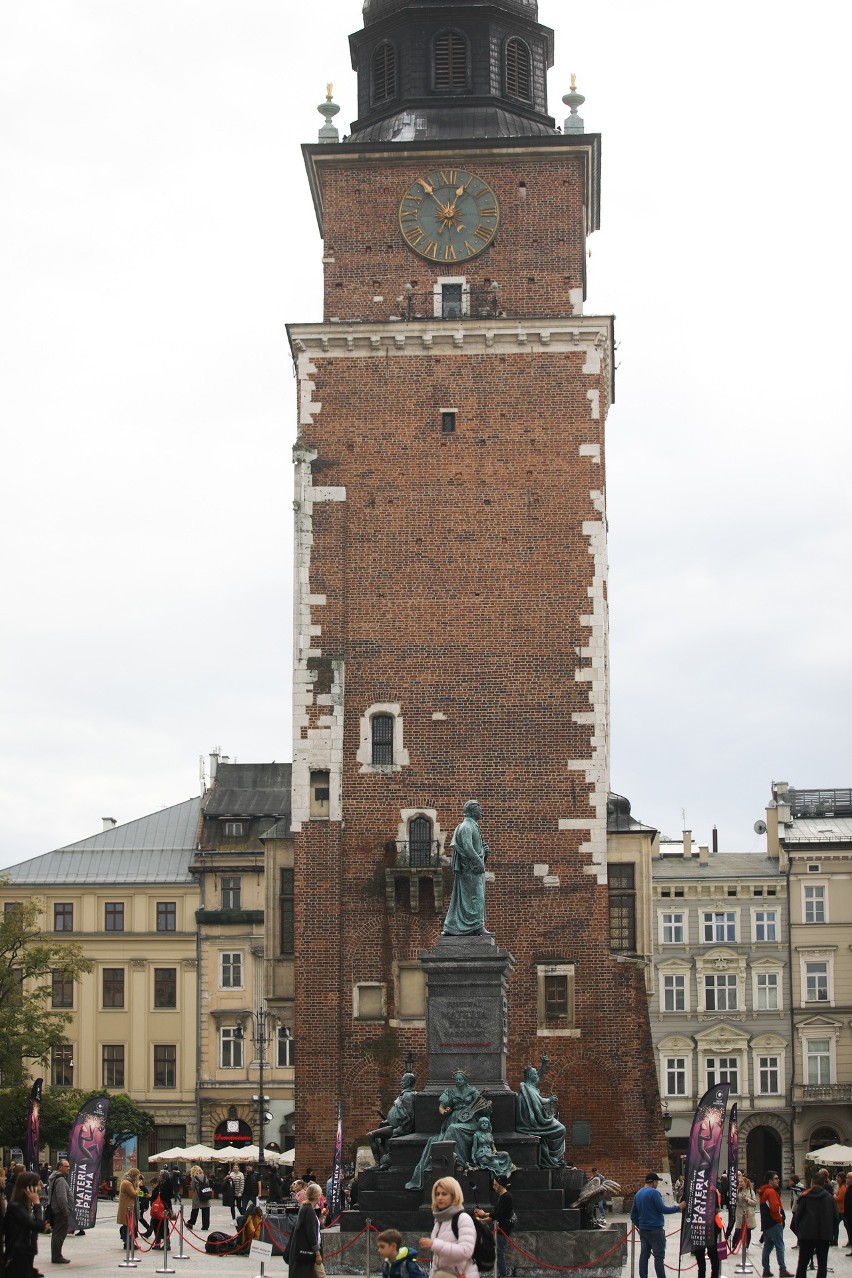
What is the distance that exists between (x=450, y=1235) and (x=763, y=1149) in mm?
50342

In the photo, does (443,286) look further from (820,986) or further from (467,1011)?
(820,986)

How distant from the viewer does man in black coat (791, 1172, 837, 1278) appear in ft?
73.7

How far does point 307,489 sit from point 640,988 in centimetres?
1133

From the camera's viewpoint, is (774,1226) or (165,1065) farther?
(165,1065)

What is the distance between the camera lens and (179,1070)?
6038cm

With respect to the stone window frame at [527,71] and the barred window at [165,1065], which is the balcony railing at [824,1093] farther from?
the stone window frame at [527,71]

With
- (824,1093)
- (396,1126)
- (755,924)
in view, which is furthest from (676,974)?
Result: (396,1126)

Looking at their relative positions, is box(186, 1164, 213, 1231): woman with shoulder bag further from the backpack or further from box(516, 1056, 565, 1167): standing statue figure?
the backpack

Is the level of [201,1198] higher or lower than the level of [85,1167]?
lower

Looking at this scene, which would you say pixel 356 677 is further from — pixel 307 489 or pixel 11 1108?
pixel 11 1108

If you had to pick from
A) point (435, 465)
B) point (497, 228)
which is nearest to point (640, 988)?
point (435, 465)

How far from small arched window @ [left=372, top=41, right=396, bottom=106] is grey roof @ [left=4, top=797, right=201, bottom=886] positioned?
94.0 ft

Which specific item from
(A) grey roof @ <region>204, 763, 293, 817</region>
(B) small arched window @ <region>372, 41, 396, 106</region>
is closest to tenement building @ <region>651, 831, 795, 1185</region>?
(A) grey roof @ <region>204, 763, 293, 817</region>

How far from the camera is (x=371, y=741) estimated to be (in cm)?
3816
